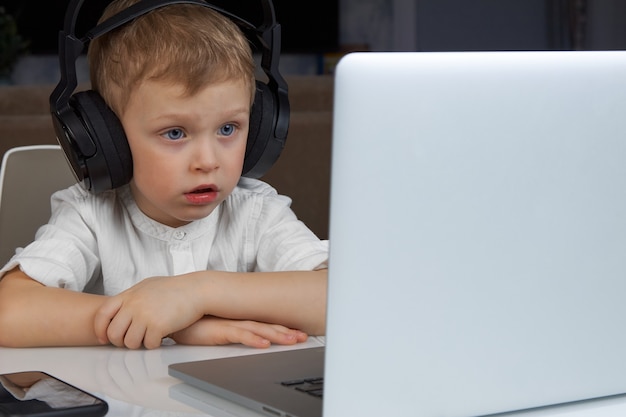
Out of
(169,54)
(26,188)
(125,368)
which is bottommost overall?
(125,368)

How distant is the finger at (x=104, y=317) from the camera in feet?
2.96

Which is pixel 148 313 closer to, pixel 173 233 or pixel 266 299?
pixel 266 299

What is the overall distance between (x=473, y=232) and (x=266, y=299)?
0.43 meters

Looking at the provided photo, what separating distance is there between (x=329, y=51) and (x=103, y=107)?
5828 mm

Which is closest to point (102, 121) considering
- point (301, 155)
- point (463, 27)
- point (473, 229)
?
point (473, 229)

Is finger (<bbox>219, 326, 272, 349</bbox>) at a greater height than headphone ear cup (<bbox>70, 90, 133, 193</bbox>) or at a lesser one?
lesser

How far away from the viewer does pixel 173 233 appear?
119cm

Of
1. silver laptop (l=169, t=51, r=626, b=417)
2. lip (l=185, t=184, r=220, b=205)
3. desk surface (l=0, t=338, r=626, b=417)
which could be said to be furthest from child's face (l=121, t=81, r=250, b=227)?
silver laptop (l=169, t=51, r=626, b=417)

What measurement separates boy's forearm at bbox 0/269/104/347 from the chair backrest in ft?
1.46

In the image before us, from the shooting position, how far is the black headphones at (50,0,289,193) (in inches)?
39.6

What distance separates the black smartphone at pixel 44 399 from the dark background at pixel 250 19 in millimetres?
5318

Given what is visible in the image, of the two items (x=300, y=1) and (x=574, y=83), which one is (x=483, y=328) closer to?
(x=574, y=83)

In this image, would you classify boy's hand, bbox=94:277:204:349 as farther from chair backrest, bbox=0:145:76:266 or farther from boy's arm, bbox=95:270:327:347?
chair backrest, bbox=0:145:76:266

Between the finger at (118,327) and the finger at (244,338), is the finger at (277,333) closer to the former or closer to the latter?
the finger at (244,338)
